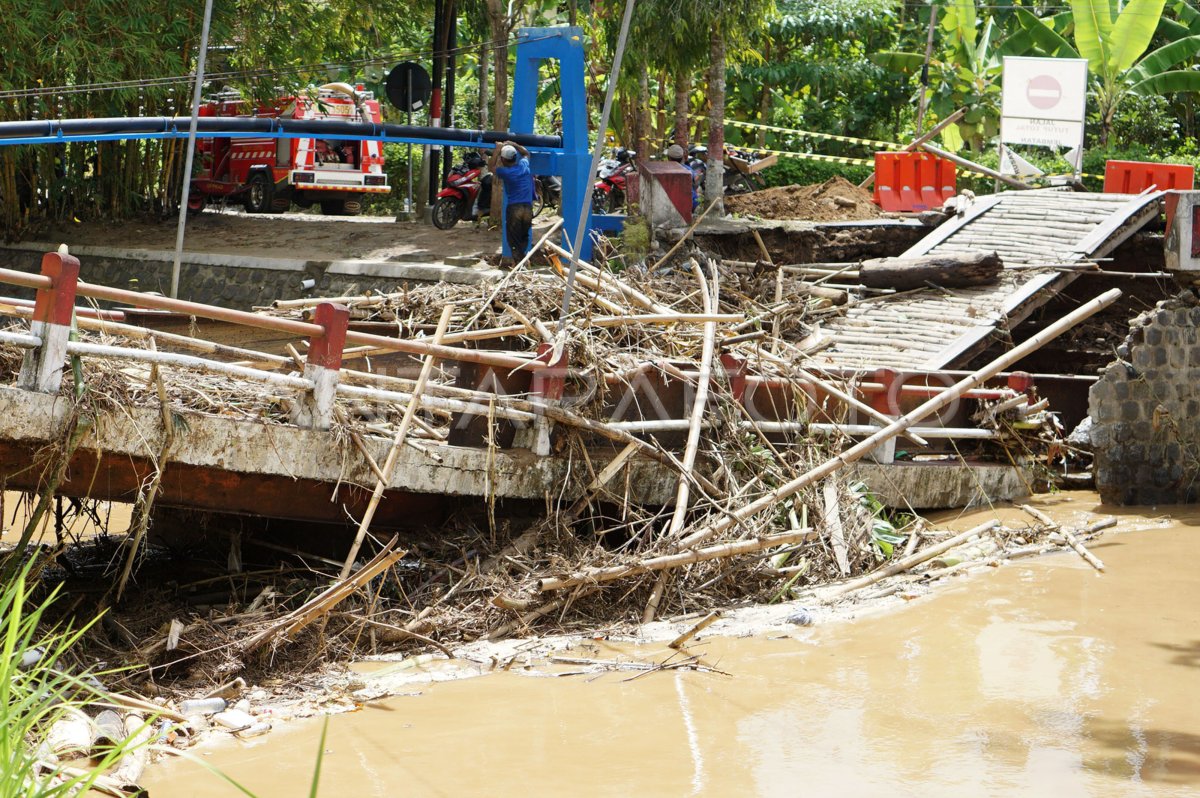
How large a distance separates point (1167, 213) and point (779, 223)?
4683 millimetres

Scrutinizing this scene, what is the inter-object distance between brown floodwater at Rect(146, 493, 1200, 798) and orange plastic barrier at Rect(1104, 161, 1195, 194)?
937cm

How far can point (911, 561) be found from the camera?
884cm

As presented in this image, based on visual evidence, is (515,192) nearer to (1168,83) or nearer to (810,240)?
(810,240)

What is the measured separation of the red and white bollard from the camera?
278 inches

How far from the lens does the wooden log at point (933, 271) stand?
13.6m

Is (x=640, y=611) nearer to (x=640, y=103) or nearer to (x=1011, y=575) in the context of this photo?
(x=1011, y=575)

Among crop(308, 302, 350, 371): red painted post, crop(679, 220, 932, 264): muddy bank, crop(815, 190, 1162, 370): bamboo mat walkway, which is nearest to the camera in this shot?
crop(308, 302, 350, 371): red painted post

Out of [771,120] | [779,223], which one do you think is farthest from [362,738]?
[771,120]

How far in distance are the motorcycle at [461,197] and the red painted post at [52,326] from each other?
12161 millimetres

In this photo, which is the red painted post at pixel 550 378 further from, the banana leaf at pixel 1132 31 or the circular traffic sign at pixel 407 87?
the banana leaf at pixel 1132 31

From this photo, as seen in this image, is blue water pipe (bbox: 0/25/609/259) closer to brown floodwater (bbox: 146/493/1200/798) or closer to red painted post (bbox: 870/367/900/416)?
red painted post (bbox: 870/367/900/416)

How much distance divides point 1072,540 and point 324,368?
18.2 feet

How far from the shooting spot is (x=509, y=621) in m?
7.48

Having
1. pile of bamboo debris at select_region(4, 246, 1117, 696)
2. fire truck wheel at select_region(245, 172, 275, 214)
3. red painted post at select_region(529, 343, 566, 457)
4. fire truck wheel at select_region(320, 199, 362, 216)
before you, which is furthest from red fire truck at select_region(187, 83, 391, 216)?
red painted post at select_region(529, 343, 566, 457)
